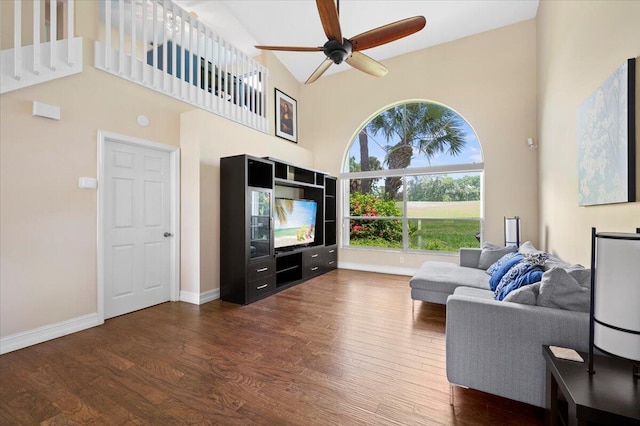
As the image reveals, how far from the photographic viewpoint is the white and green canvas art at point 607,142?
64.9 inches

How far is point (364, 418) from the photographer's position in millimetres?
1636

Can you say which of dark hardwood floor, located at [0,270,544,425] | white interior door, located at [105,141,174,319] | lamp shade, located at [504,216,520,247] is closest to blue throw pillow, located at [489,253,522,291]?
dark hardwood floor, located at [0,270,544,425]

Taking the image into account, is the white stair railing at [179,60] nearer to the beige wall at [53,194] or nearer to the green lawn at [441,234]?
the beige wall at [53,194]

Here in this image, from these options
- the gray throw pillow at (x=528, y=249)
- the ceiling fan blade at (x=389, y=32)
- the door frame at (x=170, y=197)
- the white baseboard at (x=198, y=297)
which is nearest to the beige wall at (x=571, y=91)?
the gray throw pillow at (x=528, y=249)

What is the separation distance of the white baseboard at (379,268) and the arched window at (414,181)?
1.36 ft

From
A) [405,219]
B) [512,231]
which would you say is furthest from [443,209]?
[512,231]

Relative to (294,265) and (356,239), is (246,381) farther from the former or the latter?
(356,239)

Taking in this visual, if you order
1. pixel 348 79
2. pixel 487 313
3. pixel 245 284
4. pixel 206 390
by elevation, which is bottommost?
pixel 206 390

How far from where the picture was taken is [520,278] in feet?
7.00

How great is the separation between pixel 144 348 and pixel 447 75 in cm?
589

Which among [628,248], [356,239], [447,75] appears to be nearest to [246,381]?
[628,248]

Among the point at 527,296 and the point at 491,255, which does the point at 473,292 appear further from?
the point at 491,255

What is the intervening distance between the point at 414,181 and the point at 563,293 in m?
3.92

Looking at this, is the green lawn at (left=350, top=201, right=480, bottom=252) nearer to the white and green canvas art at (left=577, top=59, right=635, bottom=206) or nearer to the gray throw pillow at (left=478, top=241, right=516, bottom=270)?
the gray throw pillow at (left=478, top=241, right=516, bottom=270)
